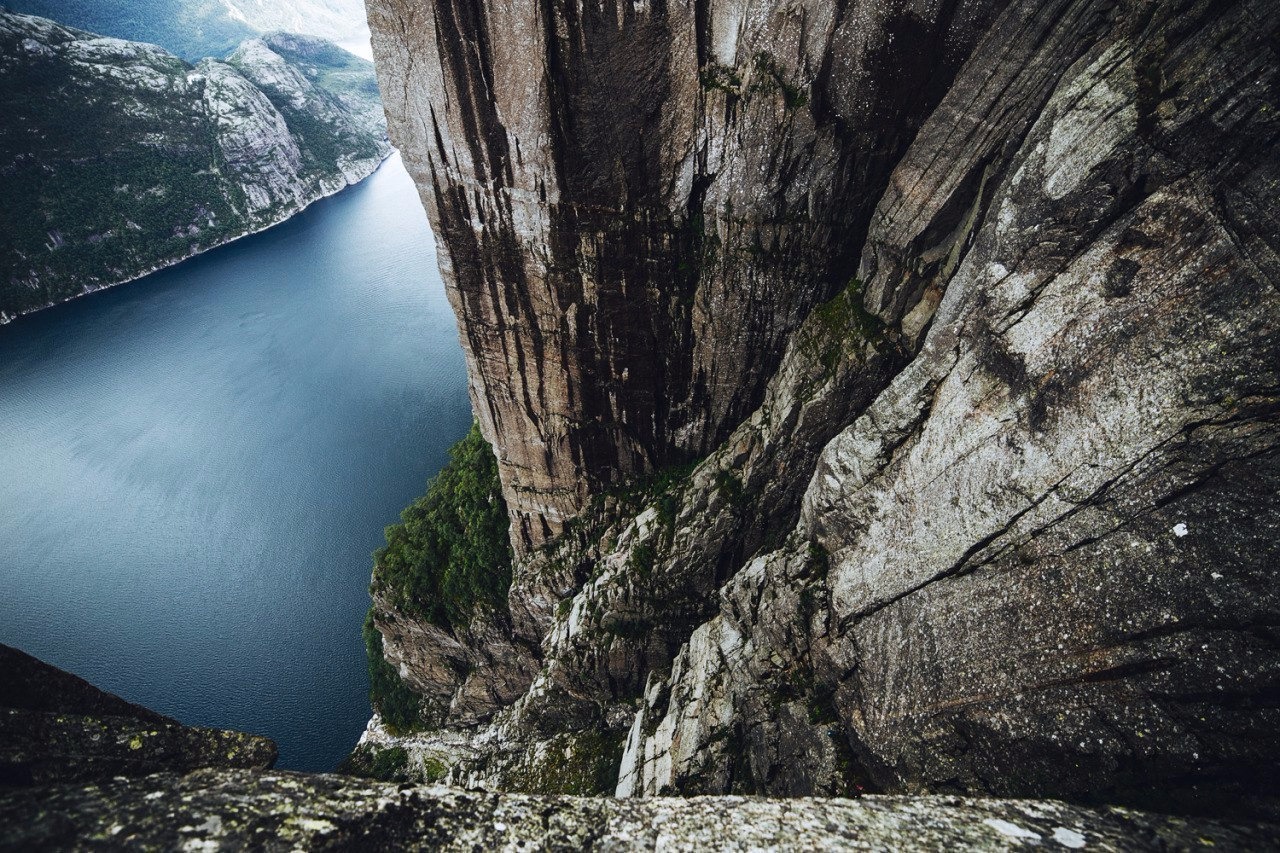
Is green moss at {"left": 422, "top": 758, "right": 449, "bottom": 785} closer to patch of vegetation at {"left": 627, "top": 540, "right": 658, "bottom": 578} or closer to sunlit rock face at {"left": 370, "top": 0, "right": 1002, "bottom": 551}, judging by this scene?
patch of vegetation at {"left": 627, "top": 540, "right": 658, "bottom": 578}

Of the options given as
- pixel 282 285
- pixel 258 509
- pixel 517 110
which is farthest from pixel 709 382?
pixel 282 285

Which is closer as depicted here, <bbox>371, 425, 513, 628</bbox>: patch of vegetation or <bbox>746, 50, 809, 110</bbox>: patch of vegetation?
<bbox>746, 50, 809, 110</bbox>: patch of vegetation

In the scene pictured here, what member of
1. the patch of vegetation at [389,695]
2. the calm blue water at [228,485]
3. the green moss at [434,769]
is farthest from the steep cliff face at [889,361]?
the calm blue water at [228,485]

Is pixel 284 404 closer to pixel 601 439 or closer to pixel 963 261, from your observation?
pixel 601 439

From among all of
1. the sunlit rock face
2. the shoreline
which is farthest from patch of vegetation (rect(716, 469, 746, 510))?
the shoreline

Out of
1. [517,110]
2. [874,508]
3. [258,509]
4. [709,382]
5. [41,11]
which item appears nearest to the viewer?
[874,508]
